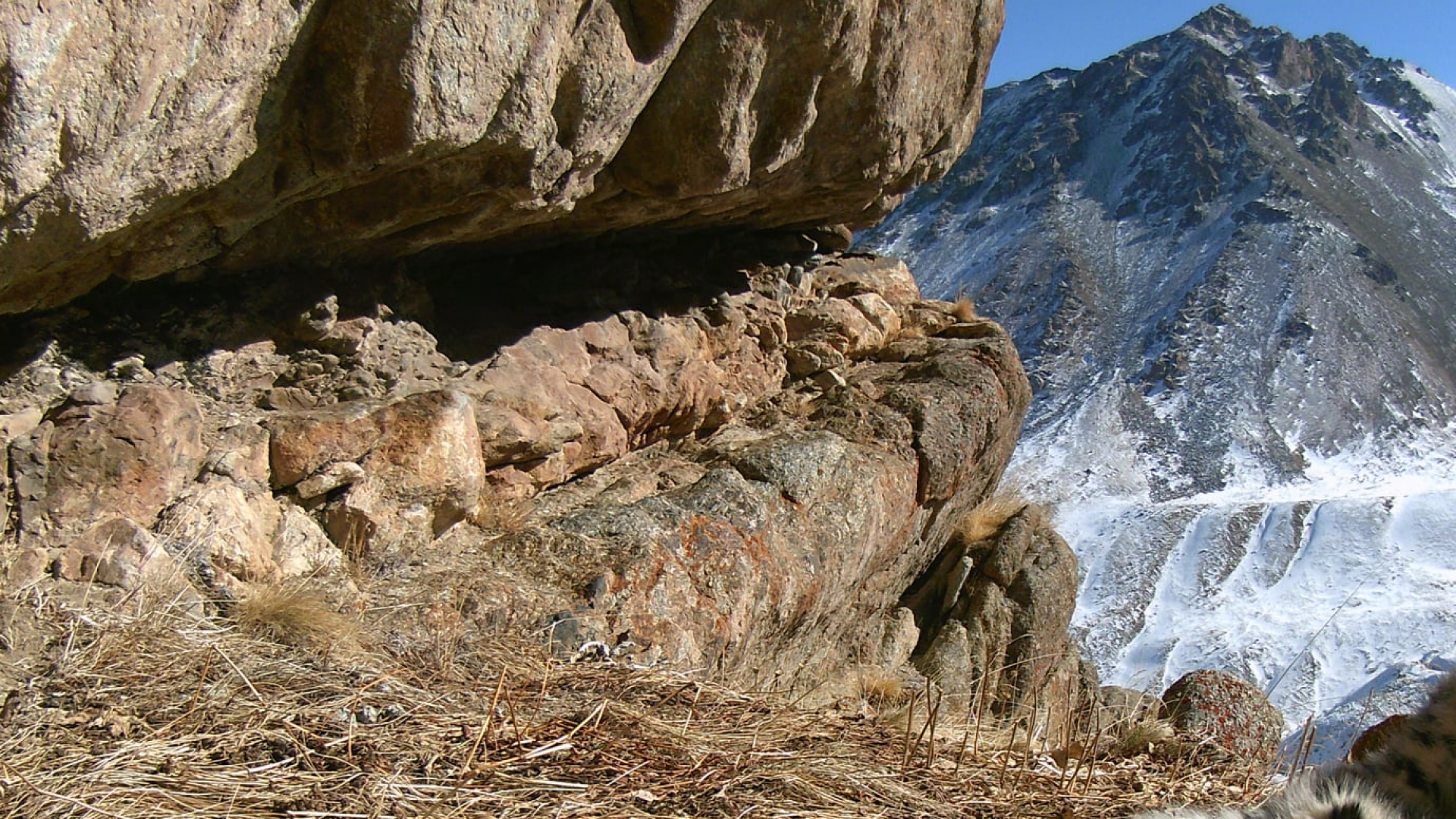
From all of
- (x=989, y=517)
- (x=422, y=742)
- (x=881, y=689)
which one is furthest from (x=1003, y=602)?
(x=422, y=742)

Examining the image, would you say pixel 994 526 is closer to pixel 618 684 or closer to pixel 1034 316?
pixel 618 684

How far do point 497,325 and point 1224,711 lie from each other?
4.07 metres

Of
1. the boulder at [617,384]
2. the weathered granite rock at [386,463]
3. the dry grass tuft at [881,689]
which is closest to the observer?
the weathered granite rock at [386,463]

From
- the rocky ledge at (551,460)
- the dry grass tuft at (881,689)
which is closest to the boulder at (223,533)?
the rocky ledge at (551,460)

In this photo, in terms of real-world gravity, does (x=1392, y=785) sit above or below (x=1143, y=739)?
above

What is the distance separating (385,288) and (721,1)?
1.80 metres

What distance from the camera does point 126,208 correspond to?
9.76ft

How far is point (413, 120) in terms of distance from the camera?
3426 mm

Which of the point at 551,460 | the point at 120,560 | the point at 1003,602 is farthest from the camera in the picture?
the point at 1003,602

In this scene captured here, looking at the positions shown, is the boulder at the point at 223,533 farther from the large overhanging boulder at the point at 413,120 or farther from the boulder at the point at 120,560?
the large overhanging boulder at the point at 413,120

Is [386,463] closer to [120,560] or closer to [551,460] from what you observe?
[551,460]

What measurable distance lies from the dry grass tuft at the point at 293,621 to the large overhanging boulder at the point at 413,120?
109cm

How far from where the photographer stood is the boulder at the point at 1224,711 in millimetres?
5480

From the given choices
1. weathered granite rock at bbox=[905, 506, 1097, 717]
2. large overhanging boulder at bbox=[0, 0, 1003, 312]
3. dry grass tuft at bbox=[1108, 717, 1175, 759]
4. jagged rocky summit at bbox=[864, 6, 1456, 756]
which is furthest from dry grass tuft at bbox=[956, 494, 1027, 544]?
jagged rocky summit at bbox=[864, 6, 1456, 756]
